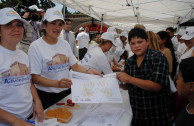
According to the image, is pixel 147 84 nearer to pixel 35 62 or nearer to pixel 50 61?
pixel 50 61

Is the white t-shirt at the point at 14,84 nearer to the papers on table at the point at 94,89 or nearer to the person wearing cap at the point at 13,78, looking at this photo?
the person wearing cap at the point at 13,78

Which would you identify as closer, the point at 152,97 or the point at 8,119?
the point at 8,119

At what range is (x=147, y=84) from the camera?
1.34 meters

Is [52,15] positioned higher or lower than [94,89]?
higher

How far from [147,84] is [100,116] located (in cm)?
56

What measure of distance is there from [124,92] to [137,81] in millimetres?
874

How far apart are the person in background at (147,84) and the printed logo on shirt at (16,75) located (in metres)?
0.90

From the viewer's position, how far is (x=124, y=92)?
2.19 m

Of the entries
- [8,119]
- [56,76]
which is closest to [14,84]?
[8,119]

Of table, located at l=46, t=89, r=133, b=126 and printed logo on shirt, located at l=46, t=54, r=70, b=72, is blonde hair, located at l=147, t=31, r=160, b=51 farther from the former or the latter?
printed logo on shirt, located at l=46, t=54, r=70, b=72

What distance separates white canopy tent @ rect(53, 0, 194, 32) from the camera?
7.34 metres

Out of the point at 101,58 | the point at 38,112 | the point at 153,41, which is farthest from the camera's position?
the point at 101,58

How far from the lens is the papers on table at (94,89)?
4.37ft

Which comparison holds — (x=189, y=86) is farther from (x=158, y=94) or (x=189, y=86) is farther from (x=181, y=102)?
(x=181, y=102)
